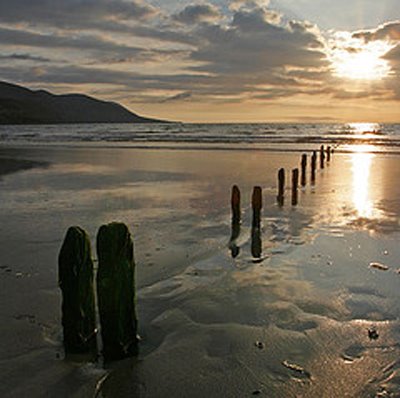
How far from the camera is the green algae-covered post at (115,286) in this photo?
5754mm

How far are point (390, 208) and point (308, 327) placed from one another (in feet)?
36.1

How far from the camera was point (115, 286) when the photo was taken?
5840mm

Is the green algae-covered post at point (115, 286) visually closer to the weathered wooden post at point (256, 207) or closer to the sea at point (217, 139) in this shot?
the weathered wooden post at point (256, 207)

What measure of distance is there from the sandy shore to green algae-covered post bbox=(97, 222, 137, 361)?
0.26 metres

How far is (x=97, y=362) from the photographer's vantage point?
5.81 meters

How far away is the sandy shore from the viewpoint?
5.47 meters

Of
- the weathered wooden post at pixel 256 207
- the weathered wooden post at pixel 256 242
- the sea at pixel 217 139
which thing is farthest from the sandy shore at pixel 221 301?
the sea at pixel 217 139

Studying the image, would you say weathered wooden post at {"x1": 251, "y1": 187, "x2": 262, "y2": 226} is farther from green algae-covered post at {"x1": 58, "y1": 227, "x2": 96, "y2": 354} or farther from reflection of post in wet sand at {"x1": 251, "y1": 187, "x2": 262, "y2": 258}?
green algae-covered post at {"x1": 58, "y1": 227, "x2": 96, "y2": 354}

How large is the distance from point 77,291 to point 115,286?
0.49 m

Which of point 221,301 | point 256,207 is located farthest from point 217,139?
point 221,301

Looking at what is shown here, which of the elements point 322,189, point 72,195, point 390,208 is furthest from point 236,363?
point 322,189

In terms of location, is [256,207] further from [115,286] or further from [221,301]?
[115,286]

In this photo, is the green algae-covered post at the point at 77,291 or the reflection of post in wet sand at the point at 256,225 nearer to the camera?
the green algae-covered post at the point at 77,291

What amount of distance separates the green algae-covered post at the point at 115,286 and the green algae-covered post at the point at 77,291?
22 cm
